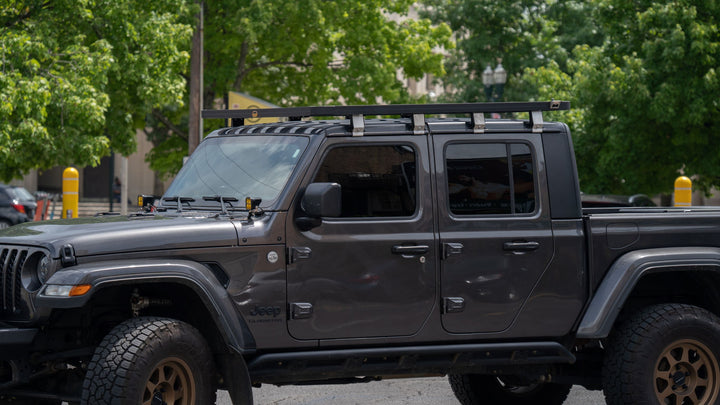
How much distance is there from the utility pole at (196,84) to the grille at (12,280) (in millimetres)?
21307

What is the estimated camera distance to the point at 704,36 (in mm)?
23516

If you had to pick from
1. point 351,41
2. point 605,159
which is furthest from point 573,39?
point 605,159

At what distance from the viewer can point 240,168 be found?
6.42 meters

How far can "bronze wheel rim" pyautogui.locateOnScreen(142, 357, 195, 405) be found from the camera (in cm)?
542

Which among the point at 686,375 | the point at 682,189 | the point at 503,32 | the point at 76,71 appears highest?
the point at 503,32

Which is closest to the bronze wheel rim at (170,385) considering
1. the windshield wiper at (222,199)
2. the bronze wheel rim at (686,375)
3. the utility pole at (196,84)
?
the windshield wiper at (222,199)

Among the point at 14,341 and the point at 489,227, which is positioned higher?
the point at 489,227

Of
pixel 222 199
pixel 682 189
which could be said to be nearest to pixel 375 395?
pixel 222 199

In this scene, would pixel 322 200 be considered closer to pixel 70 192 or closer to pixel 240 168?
pixel 240 168

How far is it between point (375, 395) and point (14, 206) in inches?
864

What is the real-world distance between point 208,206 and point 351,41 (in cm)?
2593

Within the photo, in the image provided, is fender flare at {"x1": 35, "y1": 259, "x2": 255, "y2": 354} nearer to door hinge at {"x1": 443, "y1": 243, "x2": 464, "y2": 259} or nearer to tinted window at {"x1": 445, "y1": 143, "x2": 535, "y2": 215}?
door hinge at {"x1": 443, "y1": 243, "x2": 464, "y2": 259}

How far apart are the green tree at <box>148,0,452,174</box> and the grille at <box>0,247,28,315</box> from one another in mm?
22726

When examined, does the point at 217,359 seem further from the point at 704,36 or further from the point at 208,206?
the point at 704,36
